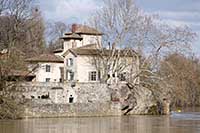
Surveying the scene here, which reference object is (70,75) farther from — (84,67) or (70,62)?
(84,67)

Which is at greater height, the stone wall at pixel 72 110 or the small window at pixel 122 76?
the small window at pixel 122 76

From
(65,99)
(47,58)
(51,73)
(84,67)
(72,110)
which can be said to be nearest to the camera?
(72,110)

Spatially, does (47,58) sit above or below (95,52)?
below

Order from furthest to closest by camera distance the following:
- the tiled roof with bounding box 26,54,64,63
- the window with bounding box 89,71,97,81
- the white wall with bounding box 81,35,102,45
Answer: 1. the white wall with bounding box 81,35,102,45
2. the tiled roof with bounding box 26,54,64,63
3. the window with bounding box 89,71,97,81

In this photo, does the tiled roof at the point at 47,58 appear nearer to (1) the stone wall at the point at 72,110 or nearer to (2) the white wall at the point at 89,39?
(2) the white wall at the point at 89,39

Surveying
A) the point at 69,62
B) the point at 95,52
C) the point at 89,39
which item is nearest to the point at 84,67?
the point at 95,52

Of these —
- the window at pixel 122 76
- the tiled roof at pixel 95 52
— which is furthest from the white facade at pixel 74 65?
the window at pixel 122 76

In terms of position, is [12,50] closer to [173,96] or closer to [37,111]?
[37,111]

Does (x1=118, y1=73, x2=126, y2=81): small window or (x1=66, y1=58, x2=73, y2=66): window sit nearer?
(x1=118, y1=73, x2=126, y2=81): small window

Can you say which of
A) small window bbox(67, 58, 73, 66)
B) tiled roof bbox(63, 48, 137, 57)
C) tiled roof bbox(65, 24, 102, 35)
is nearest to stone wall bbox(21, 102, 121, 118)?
tiled roof bbox(63, 48, 137, 57)

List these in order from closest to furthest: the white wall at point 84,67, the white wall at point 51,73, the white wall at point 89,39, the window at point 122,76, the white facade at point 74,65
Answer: the window at point 122,76
the white wall at point 84,67
the white facade at point 74,65
the white wall at point 51,73
the white wall at point 89,39

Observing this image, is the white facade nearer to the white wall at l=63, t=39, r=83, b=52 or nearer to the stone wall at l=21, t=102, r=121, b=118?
the white wall at l=63, t=39, r=83, b=52

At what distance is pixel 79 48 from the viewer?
76.0m

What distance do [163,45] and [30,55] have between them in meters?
22.7
